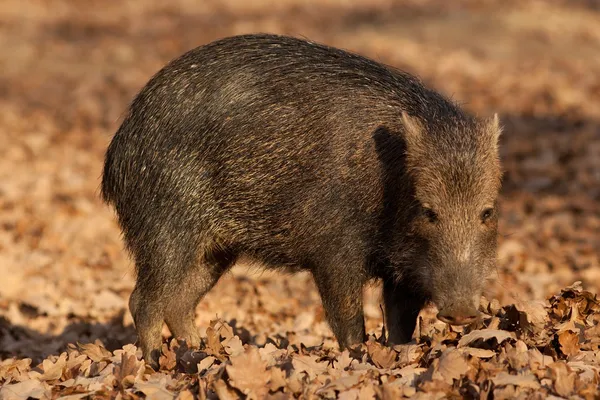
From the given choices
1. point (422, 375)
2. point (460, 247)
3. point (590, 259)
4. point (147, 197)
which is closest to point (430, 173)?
point (460, 247)

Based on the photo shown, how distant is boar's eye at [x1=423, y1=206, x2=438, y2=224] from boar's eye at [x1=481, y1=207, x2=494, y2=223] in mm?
230

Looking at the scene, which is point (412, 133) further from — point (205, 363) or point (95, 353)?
point (95, 353)

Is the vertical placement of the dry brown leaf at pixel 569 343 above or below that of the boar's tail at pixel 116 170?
below

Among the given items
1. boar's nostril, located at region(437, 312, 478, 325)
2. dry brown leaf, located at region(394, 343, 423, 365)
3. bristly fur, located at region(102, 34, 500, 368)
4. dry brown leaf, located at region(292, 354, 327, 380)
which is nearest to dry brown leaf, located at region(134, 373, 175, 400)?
dry brown leaf, located at region(292, 354, 327, 380)

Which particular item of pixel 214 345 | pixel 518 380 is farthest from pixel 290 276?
pixel 518 380

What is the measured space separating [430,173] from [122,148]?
1.71 m

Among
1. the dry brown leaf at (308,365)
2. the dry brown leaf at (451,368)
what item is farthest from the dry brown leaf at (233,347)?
the dry brown leaf at (451,368)

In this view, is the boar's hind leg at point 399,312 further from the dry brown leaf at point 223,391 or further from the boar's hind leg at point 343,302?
the dry brown leaf at point 223,391

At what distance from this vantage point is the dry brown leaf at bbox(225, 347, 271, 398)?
3.88 m

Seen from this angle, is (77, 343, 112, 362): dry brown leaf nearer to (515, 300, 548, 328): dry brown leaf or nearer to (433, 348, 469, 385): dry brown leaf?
(433, 348, 469, 385): dry brown leaf

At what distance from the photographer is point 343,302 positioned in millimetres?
4707

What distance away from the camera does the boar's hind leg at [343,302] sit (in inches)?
185

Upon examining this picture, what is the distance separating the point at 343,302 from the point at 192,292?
2.97 ft

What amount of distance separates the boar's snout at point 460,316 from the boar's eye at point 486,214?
21.9 inches
